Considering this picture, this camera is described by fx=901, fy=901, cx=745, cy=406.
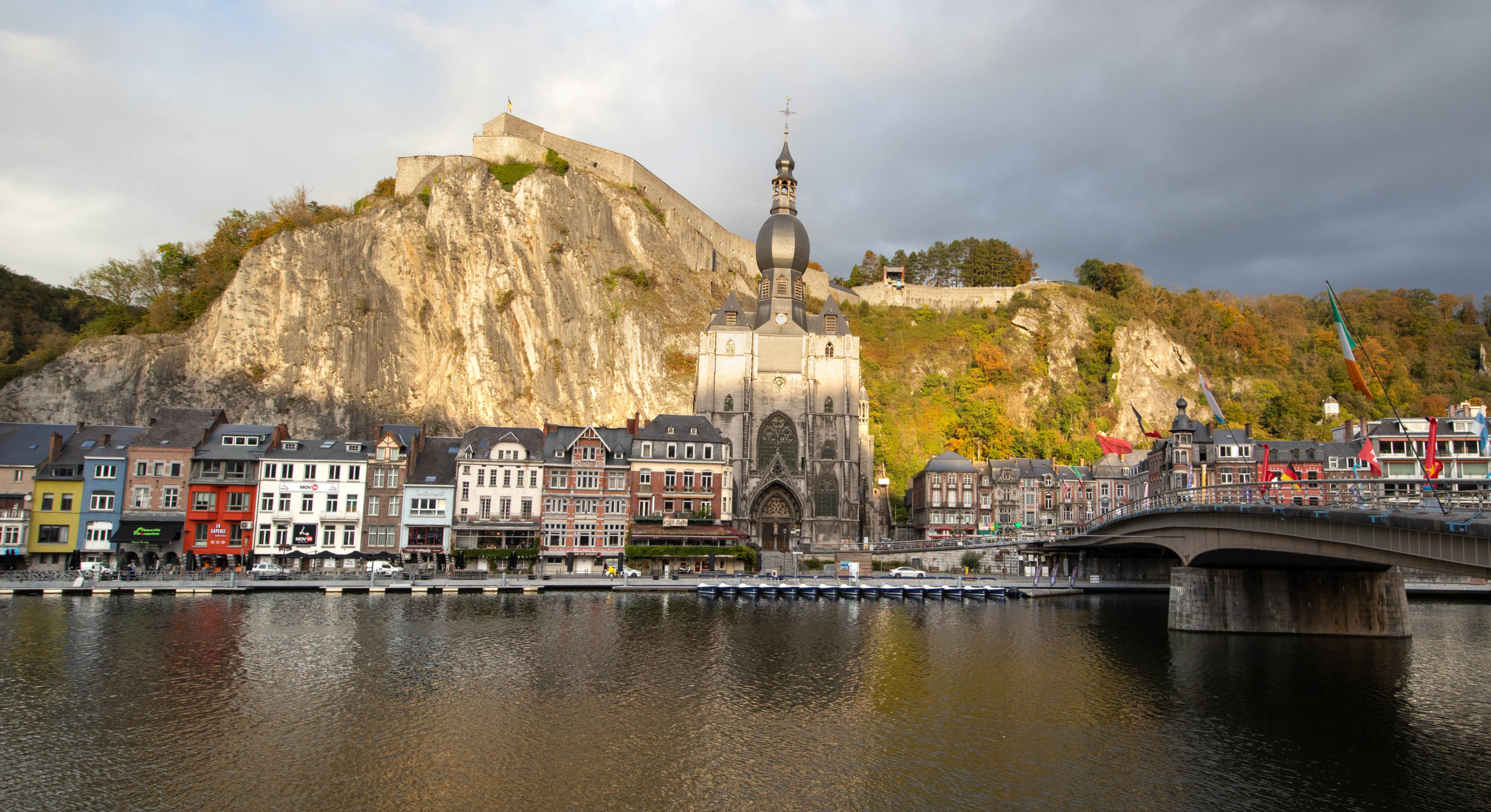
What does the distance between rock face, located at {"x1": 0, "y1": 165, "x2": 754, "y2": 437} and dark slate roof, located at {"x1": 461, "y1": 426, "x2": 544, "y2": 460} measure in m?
17.8

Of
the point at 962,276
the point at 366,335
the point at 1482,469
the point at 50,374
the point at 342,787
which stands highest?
the point at 962,276

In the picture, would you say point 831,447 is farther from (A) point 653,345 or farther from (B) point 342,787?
(B) point 342,787

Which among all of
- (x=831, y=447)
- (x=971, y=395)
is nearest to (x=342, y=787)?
(x=831, y=447)

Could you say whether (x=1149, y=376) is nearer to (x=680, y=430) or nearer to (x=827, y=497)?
(x=827, y=497)

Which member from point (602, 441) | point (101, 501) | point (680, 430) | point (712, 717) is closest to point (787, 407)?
point (680, 430)

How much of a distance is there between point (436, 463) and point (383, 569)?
7973 mm

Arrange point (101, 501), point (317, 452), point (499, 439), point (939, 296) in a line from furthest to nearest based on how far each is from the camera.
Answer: point (939, 296), point (499, 439), point (317, 452), point (101, 501)

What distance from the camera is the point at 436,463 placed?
5566 cm

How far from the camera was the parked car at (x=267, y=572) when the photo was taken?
47.7 meters

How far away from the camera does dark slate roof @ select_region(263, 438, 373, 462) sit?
53562 millimetres

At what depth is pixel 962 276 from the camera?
384 ft

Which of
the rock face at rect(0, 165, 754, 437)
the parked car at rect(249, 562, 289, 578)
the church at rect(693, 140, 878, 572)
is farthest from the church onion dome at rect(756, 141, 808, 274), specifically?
the parked car at rect(249, 562, 289, 578)

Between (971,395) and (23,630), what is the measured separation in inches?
3002

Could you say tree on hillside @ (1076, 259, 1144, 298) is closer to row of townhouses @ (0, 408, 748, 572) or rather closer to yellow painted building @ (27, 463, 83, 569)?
row of townhouses @ (0, 408, 748, 572)
